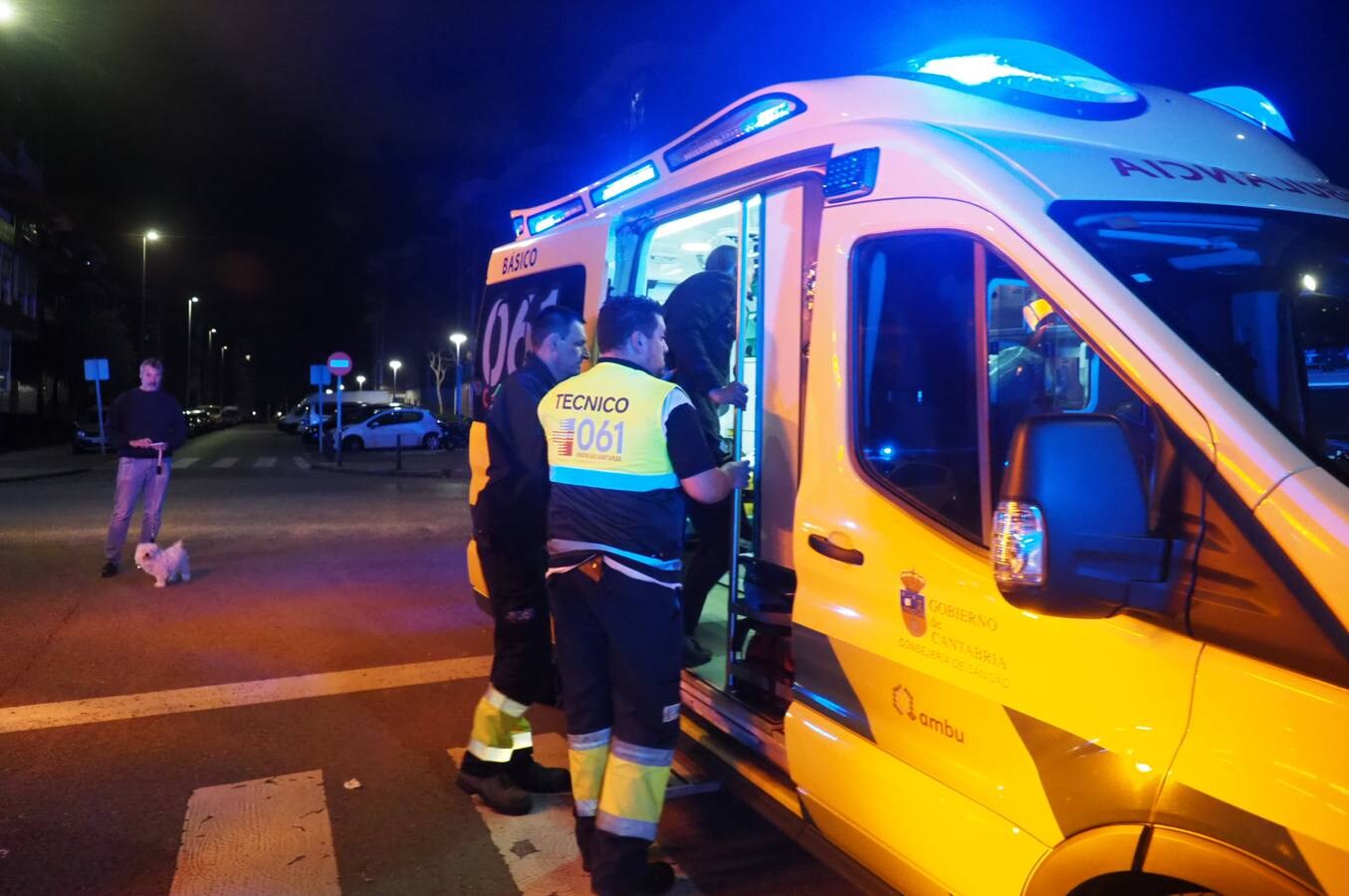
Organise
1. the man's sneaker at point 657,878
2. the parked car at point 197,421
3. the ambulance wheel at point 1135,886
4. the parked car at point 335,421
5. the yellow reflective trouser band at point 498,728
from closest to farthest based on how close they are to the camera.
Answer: the ambulance wheel at point 1135,886, the man's sneaker at point 657,878, the yellow reflective trouser band at point 498,728, the parked car at point 335,421, the parked car at point 197,421

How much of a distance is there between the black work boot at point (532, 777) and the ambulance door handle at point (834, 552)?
1.84 m

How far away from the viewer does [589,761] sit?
321cm

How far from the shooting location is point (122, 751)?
4488 mm

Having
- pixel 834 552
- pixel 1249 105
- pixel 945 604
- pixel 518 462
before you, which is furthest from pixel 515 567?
pixel 1249 105

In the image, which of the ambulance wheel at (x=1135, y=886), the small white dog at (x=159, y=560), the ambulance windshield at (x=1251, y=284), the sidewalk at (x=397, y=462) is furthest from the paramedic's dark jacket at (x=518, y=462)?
the sidewalk at (x=397, y=462)

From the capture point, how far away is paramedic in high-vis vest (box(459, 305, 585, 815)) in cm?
376

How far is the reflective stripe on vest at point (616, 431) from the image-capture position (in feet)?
9.95

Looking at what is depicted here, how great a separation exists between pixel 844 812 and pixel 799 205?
1.97 m

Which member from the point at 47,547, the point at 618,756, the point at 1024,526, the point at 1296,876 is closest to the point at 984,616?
the point at 1024,526

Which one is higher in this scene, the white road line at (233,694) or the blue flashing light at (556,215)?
the blue flashing light at (556,215)

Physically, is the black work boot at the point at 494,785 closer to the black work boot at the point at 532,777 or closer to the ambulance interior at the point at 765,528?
the black work boot at the point at 532,777

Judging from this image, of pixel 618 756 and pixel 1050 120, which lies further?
pixel 618 756

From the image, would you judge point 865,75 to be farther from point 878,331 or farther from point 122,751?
point 122,751

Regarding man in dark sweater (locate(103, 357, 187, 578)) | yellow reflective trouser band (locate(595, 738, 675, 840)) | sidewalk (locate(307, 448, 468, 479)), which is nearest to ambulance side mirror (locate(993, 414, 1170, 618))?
yellow reflective trouser band (locate(595, 738, 675, 840))
